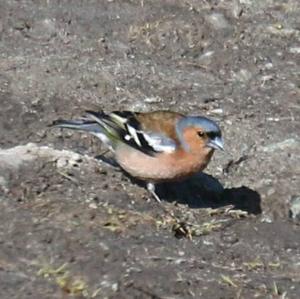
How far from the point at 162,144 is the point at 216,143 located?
34 centimetres

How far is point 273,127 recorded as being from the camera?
8.75 metres

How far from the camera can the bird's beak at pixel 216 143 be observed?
7.50 metres

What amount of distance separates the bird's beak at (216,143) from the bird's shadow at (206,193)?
486 mm

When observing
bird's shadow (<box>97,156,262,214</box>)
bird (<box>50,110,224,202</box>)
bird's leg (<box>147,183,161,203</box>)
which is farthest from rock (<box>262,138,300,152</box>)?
bird's leg (<box>147,183,161,203</box>)

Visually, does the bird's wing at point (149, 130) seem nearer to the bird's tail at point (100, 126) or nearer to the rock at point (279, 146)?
the bird's tail at point (100, 126)

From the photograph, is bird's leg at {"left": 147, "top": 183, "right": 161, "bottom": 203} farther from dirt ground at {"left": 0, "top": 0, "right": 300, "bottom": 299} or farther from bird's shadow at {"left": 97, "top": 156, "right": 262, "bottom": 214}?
bird's shadow at {"left": 97, "top": 156, "right": 262, "bottom": 214}

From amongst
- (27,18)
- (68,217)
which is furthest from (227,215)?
(27,18)

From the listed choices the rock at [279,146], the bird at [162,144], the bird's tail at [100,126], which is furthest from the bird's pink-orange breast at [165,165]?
the rock at [279,146]

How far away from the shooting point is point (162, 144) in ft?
24.9

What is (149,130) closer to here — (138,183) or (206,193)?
(138,183)

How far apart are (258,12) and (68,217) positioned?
15.3 feet

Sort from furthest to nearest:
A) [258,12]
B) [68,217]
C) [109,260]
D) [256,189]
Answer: [258,12], [256,189], [68,217], [109,260]

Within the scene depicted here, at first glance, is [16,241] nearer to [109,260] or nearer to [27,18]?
[109,260]

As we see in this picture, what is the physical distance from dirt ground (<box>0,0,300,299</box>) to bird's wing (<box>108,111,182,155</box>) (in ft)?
0.80
